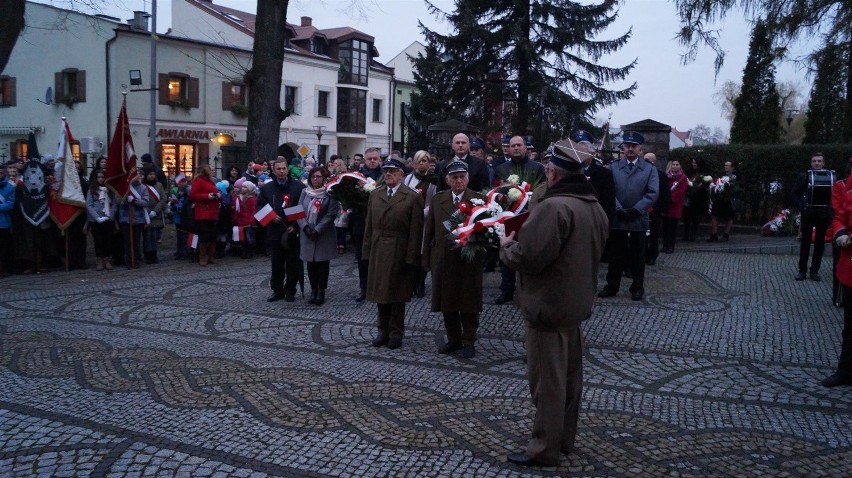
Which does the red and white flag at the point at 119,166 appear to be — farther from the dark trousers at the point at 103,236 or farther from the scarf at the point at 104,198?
the dark trousers at the point at 103,236

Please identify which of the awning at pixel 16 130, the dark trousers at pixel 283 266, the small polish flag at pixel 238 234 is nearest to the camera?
the dark trousers at pixel 283 266

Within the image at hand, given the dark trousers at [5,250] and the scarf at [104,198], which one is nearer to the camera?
the dark trousers at [5,250]

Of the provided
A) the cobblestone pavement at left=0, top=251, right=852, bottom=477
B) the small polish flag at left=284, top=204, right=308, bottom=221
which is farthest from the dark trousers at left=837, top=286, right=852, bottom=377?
the small polish flag at left=284, top=204, right=308, bottom=221

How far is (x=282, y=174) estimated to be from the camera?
1080 centimetres

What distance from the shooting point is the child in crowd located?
15406 millimetres

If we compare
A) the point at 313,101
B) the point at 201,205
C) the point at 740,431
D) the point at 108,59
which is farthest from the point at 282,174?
the point at 313,101

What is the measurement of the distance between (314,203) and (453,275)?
3.60m

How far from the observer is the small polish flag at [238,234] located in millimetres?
15320

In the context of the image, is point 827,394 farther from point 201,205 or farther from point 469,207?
point 201,205

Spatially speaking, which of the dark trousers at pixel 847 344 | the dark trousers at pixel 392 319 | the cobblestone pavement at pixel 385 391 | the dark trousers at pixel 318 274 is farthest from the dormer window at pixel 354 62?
the dark trousers at pixel 847 344

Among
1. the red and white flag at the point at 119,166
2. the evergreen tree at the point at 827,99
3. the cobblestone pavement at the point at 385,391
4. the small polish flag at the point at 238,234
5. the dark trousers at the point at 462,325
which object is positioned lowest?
the cobblestone pavement at the point at 385,391

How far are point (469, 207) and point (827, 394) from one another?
3534 mm

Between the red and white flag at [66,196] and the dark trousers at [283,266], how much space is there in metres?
5.12

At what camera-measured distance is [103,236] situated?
13.9m
